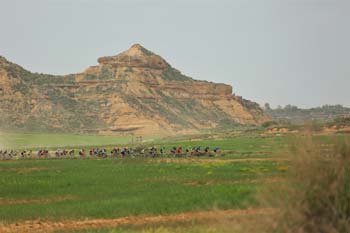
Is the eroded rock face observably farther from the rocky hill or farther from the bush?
the bush

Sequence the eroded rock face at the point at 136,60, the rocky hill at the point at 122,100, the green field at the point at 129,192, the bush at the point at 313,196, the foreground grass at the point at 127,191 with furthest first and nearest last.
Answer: the eroded rock face at the point at 136,60 → the rocky hill at the point at 122,100 → the foreground grass at the point at 127,191 → the green field at the point at 129,192 → the bush at the point at 313,196

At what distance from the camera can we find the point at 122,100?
154 metres

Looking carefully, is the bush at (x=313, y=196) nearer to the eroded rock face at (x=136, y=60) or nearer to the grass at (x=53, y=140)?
the grass at (x=53, y=140)

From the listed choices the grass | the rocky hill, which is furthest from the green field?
the rocky hill

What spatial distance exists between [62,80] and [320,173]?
535 ft

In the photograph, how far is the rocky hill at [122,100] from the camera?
477 feet

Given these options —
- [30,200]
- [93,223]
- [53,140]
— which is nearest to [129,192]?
[30,200]

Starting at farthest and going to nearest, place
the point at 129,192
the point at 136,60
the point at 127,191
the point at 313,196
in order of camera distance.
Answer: the point at 136,60
the point at 127,191
the point at 129,192
the point at 313,196

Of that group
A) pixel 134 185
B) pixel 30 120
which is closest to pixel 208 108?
pixel 30 120

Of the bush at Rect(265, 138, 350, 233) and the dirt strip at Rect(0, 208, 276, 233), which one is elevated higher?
the bush at Rect(265, 138, 350, 233)

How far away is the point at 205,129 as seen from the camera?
156m

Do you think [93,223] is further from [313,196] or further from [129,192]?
[313,196]

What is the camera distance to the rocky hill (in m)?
145

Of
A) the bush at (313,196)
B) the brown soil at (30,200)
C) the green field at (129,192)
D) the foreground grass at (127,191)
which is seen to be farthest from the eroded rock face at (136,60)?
the bush at (313,196)
